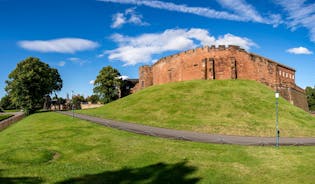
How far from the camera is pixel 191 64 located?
55531 mm

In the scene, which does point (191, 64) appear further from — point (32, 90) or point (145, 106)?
point (32, 90)

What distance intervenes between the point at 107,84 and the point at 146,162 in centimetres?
6834

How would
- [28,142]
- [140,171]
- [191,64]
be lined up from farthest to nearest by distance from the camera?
1. [191,64]
2. [28,142]
3. [140,171]

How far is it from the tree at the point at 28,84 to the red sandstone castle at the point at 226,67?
2898 centimetres

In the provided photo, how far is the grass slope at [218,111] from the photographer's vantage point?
94.5ft

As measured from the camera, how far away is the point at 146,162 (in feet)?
52.2

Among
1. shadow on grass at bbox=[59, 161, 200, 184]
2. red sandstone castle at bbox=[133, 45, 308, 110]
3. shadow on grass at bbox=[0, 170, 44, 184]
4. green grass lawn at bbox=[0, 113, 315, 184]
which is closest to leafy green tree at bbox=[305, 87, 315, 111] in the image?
red sandstone castle at bbox=[133, 45, 308, 110]

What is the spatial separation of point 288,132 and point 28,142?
79.0 ft

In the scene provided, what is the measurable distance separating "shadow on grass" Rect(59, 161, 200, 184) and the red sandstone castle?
37.8m

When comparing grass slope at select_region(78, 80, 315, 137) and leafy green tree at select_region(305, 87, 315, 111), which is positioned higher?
leafy green tree at select_region(305, 87, 315, 111)

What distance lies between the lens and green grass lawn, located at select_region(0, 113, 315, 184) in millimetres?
13750

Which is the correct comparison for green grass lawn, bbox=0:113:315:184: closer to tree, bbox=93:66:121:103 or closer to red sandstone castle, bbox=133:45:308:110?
red sandstone castle, bbox=133:45:308:110

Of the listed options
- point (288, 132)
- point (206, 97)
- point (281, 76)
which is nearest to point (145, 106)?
point (206, 97)

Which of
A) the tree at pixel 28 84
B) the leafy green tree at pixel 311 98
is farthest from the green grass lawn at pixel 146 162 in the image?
the leafy green tree at pixel 311 98
